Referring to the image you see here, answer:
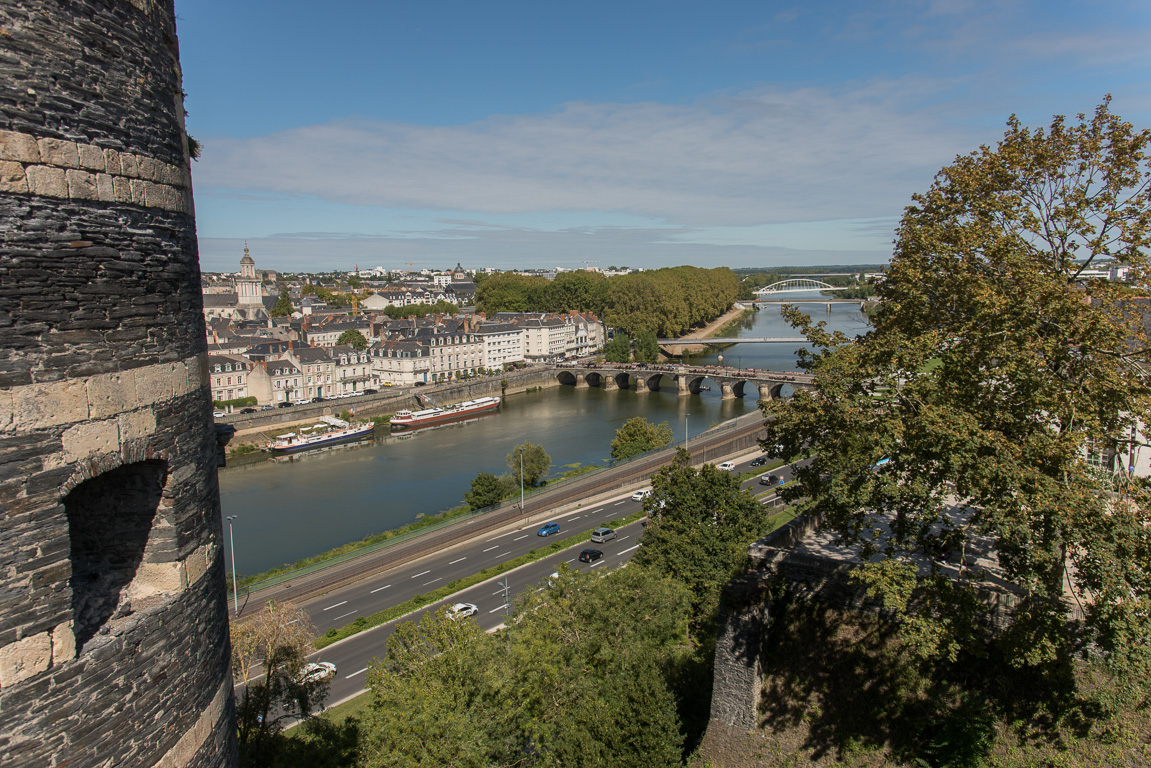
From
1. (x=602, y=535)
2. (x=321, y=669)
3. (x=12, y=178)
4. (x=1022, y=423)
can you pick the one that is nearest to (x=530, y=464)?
(x=602, y=535)

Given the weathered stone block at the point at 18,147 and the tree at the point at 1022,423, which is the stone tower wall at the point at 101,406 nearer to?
the weathered stone block at the point at 18,147

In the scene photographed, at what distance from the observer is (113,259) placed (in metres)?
2.77

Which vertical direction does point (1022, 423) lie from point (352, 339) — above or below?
above

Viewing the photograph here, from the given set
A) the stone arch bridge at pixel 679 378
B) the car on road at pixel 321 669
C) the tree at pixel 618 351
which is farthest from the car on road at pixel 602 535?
the tree at pixel 618 351

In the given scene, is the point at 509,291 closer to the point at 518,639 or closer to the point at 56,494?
the point at 518,639

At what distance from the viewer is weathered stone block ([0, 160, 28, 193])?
7.84 ft

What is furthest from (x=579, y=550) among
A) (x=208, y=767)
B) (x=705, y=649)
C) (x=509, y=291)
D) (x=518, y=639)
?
(x=509, y=291)

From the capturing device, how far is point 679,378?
5394cm

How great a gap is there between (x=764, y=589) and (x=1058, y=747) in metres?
3.08

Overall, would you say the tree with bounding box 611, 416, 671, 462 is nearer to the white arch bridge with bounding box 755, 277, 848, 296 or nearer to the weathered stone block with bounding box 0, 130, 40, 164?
the weathered stone block with bounding box 0, 130, 40, 164

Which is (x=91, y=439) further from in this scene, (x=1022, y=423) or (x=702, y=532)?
(x=702, y=532)

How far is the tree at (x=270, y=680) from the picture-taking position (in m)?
9.70

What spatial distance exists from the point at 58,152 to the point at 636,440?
29764 millimetres

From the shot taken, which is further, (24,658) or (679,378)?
(679,378)
